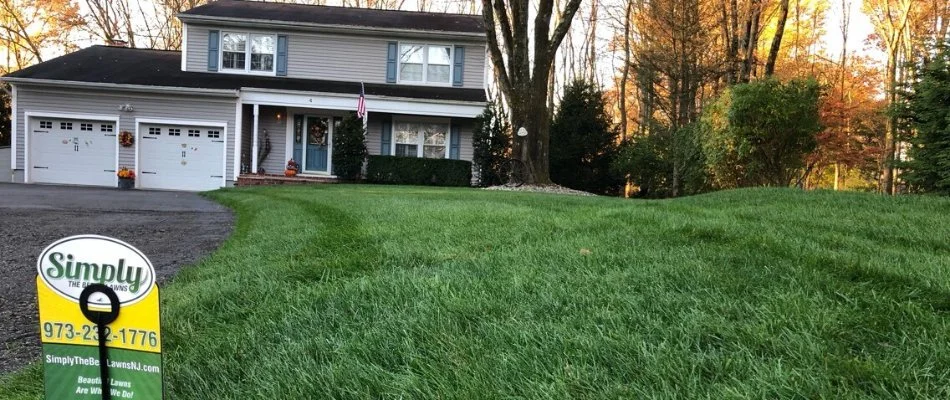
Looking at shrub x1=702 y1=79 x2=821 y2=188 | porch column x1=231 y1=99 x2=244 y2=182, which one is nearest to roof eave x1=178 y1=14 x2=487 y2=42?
porch column x1=231 y1=99 x2=244 y2=182

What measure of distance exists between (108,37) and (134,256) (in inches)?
1359

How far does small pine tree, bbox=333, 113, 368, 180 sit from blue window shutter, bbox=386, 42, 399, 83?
92.3 inches

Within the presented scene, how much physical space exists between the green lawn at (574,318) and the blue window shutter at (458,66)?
1471cm

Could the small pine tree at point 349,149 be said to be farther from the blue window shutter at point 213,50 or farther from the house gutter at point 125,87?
the blue window shutter at point 213,50

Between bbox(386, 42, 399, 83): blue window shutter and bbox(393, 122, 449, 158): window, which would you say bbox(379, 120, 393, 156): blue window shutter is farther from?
bbox(386, 42, 399, 83): blue window shutter

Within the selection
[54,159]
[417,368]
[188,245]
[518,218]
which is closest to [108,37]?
[54,159]

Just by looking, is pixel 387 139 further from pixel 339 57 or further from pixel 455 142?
pixel 339 57

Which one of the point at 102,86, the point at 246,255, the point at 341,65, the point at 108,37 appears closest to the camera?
the point at 246,255

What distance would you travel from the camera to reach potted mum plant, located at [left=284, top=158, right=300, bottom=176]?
17.2m

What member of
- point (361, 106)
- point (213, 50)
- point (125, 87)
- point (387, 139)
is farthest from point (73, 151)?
point (387, 139)

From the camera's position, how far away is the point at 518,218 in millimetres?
5273

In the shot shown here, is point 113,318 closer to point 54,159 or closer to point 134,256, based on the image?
point 134,256

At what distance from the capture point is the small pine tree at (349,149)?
16.8 meters

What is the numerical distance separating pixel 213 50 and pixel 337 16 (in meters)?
4.17
